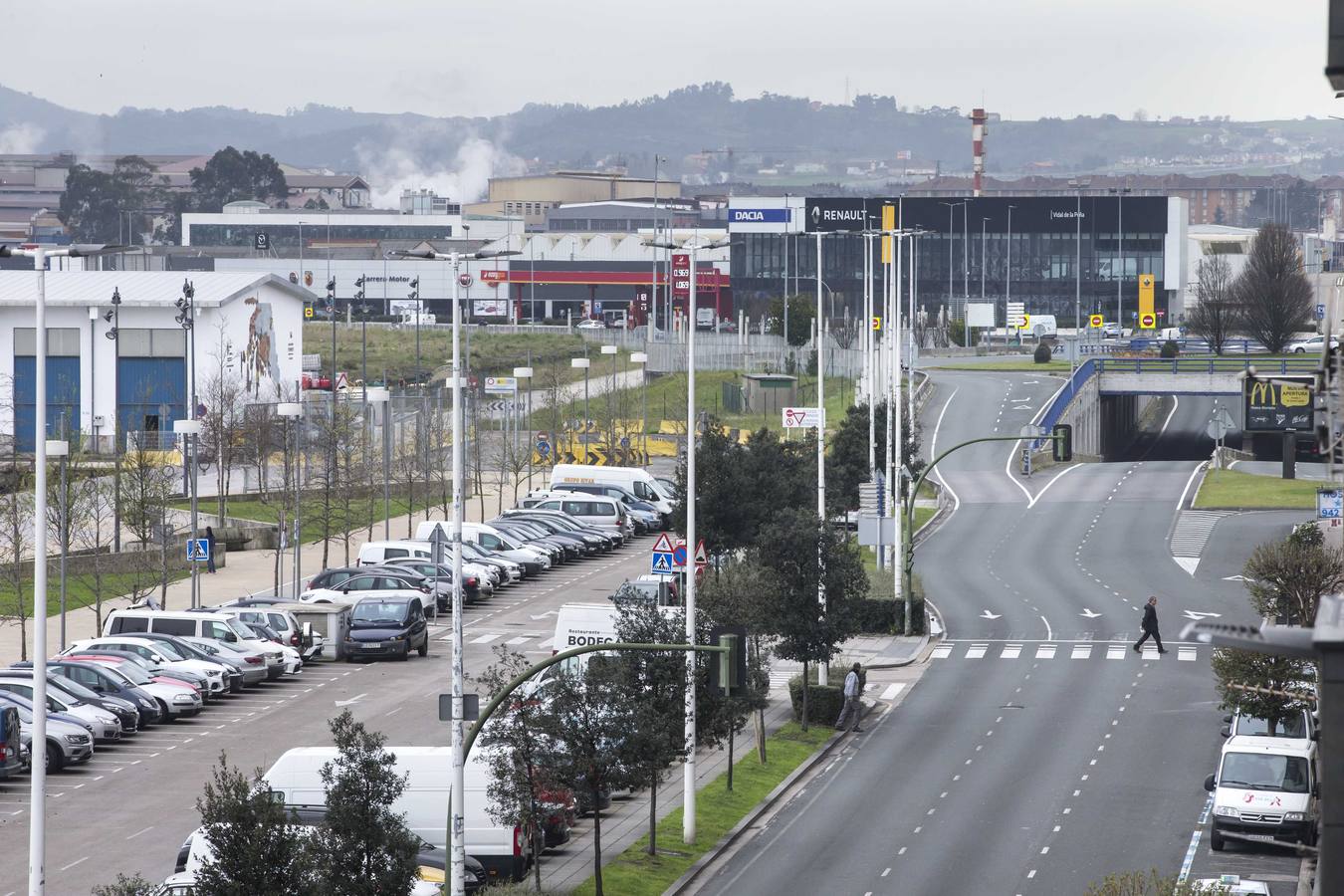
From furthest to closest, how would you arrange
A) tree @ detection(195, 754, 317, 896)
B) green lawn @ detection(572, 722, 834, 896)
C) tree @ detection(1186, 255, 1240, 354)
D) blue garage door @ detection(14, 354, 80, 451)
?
tree @ detection(1186, 255, 1240, 354) → blue garage door @ detection(14, 354, 80, 451) → green lawn @ detection(572, 722, 834, 896) → tree @ detection(195, 754, 317, 896)

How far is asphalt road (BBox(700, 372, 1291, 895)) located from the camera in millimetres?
31312

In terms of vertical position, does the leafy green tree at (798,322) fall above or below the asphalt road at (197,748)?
above

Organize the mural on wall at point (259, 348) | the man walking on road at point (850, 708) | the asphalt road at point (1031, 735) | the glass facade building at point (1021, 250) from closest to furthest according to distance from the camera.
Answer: the asphalt road at point (1031, 735)
the man walking on road at point (850, 708)
the mural on wall at point (259, 348)
the glass facade building at point (1021, 250)

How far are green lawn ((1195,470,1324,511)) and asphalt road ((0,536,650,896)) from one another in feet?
99.3

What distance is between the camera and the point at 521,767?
28.3 m

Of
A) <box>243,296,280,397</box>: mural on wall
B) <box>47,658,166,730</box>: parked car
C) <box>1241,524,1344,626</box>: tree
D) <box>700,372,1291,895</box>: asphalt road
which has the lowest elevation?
<box>700,372,1291,895</box>: asphalt road

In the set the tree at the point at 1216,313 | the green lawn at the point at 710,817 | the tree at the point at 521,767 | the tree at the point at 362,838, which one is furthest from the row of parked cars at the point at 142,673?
the tree at the point at 1216,313

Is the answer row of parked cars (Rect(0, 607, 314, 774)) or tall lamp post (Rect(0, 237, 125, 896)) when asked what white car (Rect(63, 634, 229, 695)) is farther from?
tall lamp post (Rect(0, 237, 125, 896))

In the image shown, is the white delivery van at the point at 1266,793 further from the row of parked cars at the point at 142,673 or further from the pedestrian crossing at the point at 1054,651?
the row of parked cars at the point at 142,673

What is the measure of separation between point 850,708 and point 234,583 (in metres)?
24.2

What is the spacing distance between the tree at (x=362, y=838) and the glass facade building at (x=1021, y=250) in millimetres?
137745

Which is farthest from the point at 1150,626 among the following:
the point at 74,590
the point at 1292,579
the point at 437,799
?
the point at 74,590

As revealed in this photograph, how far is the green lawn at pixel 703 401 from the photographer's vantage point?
99375 mm

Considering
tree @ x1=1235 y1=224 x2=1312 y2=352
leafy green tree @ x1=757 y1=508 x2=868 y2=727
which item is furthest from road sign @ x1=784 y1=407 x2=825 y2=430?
tree @ x1=1235 y1=224 x2=1312 y2=352
